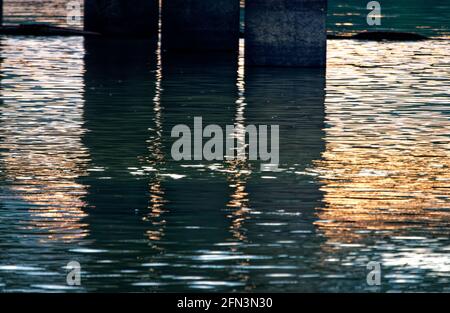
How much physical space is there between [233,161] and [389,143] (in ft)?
10.2

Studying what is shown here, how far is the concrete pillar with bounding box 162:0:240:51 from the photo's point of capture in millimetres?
45188

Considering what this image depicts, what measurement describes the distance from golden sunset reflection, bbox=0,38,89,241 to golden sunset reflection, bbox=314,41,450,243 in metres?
2.86

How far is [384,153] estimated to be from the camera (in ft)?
73.9

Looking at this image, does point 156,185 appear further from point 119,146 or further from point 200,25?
point 200,25

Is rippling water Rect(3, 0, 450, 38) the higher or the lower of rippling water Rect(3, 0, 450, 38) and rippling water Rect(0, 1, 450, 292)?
the lower

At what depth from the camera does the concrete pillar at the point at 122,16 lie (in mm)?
51188

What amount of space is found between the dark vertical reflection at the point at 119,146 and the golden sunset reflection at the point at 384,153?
207 cm

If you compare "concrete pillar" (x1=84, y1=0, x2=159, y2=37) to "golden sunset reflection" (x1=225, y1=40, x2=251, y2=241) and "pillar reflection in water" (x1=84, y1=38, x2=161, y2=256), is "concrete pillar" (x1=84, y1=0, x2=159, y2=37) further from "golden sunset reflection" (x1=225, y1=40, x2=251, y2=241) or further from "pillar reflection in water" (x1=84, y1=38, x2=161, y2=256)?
"golden sunset reflection" (x1=225, y1=40, x2=251, y2=241)

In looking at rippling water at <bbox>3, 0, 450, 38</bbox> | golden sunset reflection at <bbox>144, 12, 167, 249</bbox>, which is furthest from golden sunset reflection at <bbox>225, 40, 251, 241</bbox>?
rippling water at <bbox>3, 0, 450, 38</bbox>

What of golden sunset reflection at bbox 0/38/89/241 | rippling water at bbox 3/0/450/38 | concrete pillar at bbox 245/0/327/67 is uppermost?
concrete pillar at bbox 245/0/327/67

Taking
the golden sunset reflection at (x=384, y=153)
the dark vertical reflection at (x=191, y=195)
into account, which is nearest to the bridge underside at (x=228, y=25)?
the golden sunset reflection at (x=384, y=153)
